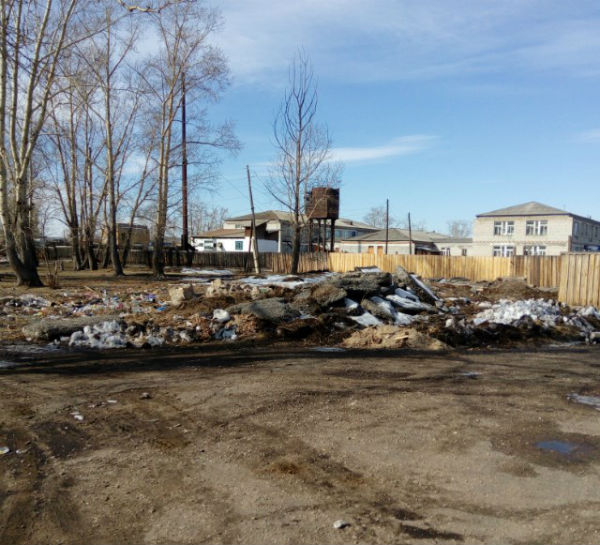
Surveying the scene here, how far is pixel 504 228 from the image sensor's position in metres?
63.3

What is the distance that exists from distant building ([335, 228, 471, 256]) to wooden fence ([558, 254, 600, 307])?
49.1m

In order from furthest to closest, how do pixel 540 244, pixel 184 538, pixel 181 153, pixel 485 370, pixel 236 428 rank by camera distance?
pixel 540 244 < pixel 181 153 < pixel 485 370 < pixel 236 428 < pixel 184 538

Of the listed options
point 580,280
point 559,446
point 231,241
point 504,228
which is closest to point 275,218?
point 231,241

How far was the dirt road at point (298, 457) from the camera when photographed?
126 inches

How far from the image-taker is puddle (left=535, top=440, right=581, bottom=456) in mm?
4324

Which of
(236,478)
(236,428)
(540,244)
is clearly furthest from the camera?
(540,244)

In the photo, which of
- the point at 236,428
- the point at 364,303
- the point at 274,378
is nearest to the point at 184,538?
the point at 236,428

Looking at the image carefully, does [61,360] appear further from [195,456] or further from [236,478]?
[236,478]

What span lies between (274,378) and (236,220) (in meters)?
68.4

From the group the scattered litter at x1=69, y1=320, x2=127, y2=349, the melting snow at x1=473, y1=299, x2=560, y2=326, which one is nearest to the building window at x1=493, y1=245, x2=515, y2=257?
the melting snow at x1=473, y1=299, x2=560, y2=326

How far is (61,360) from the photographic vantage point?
8.35 metres

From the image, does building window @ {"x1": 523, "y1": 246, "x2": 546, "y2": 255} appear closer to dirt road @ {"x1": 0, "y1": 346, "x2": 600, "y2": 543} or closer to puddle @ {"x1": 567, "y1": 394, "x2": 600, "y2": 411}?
dirt road @ {"x1": 0, "y1": 346, "x2": 600, "y2": 543}

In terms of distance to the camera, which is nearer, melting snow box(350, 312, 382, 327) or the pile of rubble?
the pile of rubble

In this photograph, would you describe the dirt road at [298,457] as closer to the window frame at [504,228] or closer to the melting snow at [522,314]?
the melting snow at [522,314]
